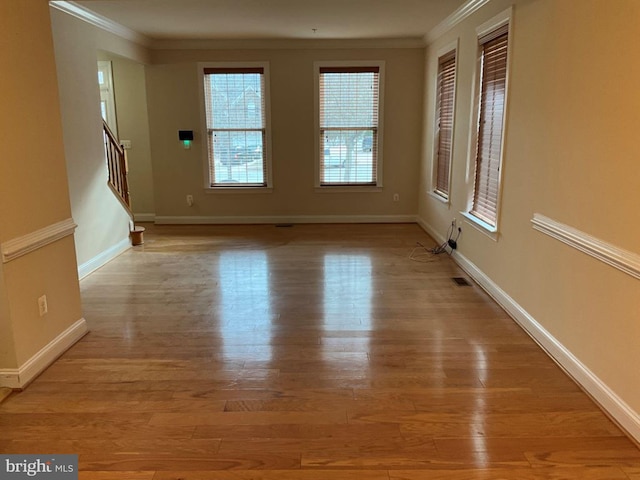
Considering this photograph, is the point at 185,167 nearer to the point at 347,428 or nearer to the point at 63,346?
the point at 63,346

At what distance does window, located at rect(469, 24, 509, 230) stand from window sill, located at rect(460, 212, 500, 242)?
0.03 m

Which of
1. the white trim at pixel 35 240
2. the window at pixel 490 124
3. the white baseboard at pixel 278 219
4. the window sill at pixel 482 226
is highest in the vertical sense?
the window at pixel 490 124

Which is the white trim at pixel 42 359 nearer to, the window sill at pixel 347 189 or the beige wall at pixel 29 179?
the beige wall at pixel 29 179

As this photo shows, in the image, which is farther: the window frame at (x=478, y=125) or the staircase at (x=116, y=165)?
the staircase at (x=116, y=165)

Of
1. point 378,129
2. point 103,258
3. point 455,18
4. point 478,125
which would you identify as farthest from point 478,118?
point 103,258

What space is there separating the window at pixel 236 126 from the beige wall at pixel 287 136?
15 cm

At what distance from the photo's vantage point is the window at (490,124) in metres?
3.97

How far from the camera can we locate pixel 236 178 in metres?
7.19

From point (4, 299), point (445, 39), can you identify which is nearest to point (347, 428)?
point (4, 299)

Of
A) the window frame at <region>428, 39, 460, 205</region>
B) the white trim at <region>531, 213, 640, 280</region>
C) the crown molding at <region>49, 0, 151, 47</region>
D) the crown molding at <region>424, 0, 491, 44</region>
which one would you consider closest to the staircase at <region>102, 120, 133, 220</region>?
the crown molding at <region>49, 0, 151, 47</region>

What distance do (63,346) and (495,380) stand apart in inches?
106

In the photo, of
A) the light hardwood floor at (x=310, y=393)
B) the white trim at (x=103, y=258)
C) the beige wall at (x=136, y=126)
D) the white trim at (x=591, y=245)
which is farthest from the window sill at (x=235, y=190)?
the white trim at (x=591, y=245)

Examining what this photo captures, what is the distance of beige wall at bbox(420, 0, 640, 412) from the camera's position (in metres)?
2.25

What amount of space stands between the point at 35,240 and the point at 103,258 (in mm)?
2553
